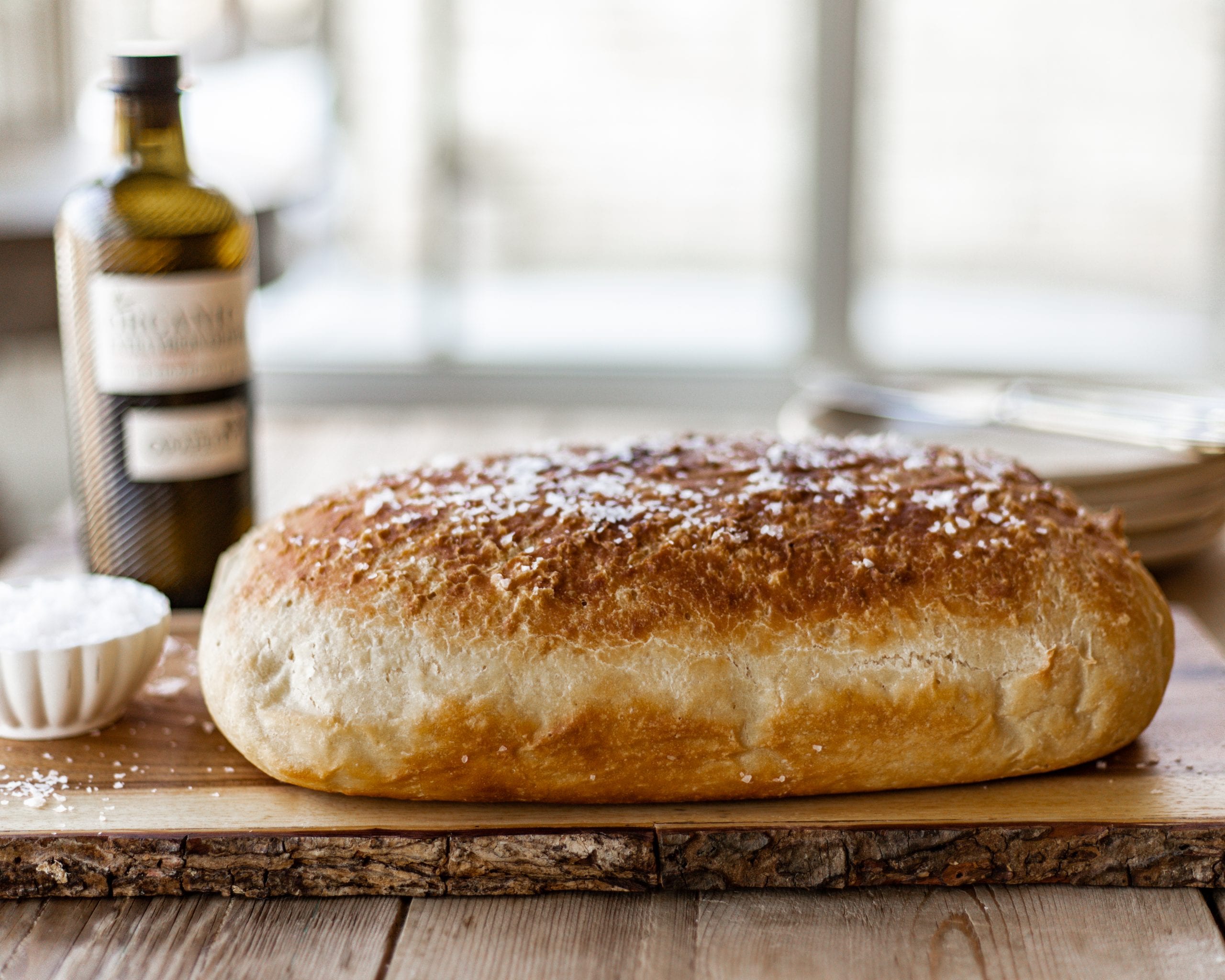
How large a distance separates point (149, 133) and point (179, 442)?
0.30 meters

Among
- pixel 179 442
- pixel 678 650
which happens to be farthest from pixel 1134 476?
pixel 179 442

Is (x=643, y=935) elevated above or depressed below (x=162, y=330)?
below

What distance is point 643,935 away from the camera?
86cm

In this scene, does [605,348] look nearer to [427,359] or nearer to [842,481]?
[427,359]

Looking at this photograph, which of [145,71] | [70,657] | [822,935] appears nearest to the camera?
[822,935]

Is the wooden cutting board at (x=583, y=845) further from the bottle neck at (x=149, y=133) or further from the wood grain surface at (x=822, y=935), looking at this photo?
the bottle neck at (x=149, y=133)

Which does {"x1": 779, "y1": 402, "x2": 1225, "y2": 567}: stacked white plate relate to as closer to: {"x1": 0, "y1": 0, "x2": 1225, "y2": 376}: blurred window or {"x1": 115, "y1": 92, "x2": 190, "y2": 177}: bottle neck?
{"x1": 115, "y1": 92, "x2": 190, "y2": 177}: bottle neck

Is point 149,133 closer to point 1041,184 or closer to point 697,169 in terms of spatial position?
point 697,169

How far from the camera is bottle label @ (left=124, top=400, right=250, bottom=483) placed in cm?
128

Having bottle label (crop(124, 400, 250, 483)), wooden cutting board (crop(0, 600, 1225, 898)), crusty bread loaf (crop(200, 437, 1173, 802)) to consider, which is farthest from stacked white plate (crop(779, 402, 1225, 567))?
bottle label (crop(124, 400, 250, 483))

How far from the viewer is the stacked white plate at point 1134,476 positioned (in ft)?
4.33

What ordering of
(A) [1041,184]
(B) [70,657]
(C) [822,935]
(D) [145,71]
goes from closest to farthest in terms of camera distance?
(C) [822,935]
(B) [70,657]
(D) [145,71]
(A) [1041,184]

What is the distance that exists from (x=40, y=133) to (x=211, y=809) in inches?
135

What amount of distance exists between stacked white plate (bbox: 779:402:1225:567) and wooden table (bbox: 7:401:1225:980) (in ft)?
1.65
